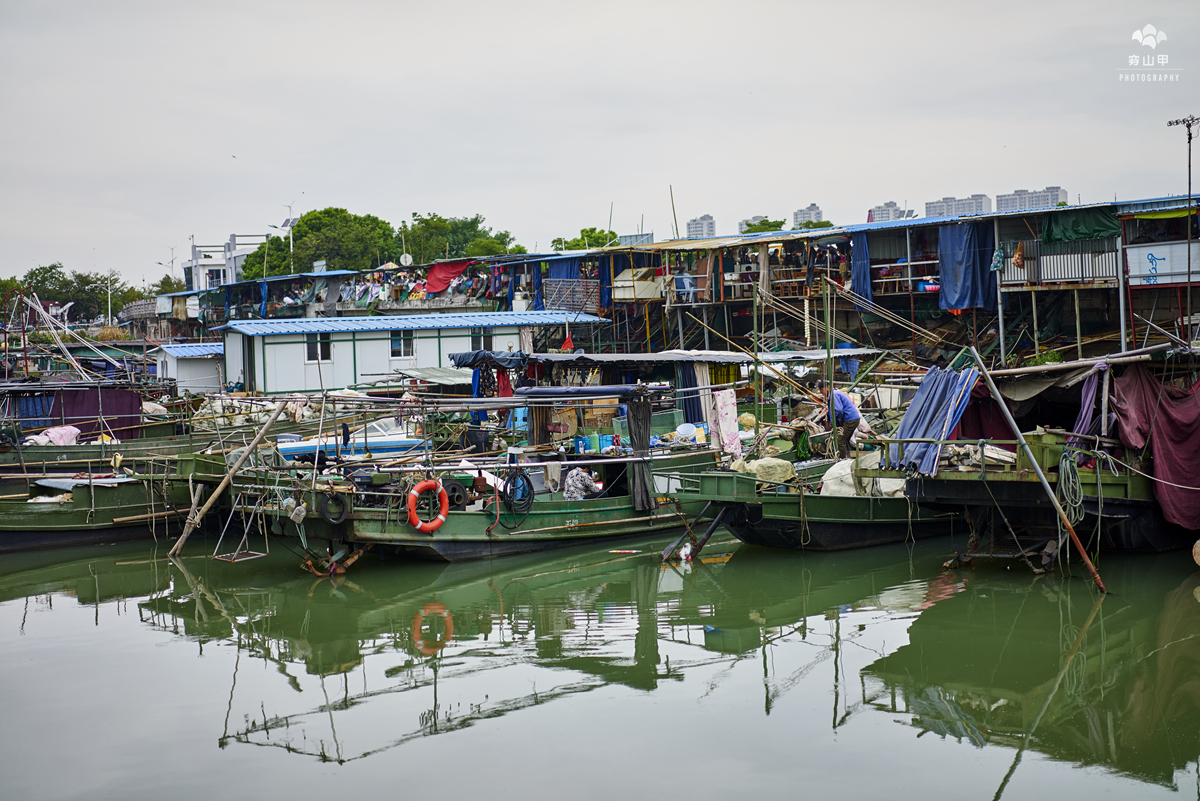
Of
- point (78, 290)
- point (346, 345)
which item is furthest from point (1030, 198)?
point (78, 290)

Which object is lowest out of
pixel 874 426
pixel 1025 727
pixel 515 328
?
pixel 1025 727

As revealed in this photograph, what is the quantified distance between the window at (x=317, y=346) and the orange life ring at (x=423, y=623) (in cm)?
1599

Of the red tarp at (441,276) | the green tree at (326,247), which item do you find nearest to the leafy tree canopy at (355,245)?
the green tree at (326,247)

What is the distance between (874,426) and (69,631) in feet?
40.8

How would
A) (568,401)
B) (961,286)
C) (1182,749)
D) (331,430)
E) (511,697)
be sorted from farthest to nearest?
(961,286)
(331,430)
(568,401)
(511,697)
(1182,749)

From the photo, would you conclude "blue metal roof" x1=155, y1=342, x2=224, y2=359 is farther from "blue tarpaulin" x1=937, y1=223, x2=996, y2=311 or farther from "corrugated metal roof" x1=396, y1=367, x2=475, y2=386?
"blue tarpaulin" x1=937, y1=223, x2=996, y2=311

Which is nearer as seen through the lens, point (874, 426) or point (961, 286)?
point (874, 426)

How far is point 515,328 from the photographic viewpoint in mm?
29094

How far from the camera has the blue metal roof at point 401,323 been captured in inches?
1064

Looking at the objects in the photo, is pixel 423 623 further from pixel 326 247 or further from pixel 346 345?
pixel 326 247

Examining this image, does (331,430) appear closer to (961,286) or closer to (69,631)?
(69,631)

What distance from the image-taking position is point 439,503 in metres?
13.9

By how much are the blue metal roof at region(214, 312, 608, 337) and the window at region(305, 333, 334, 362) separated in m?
0.22

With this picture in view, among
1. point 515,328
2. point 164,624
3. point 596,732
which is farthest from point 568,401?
point 515,328
